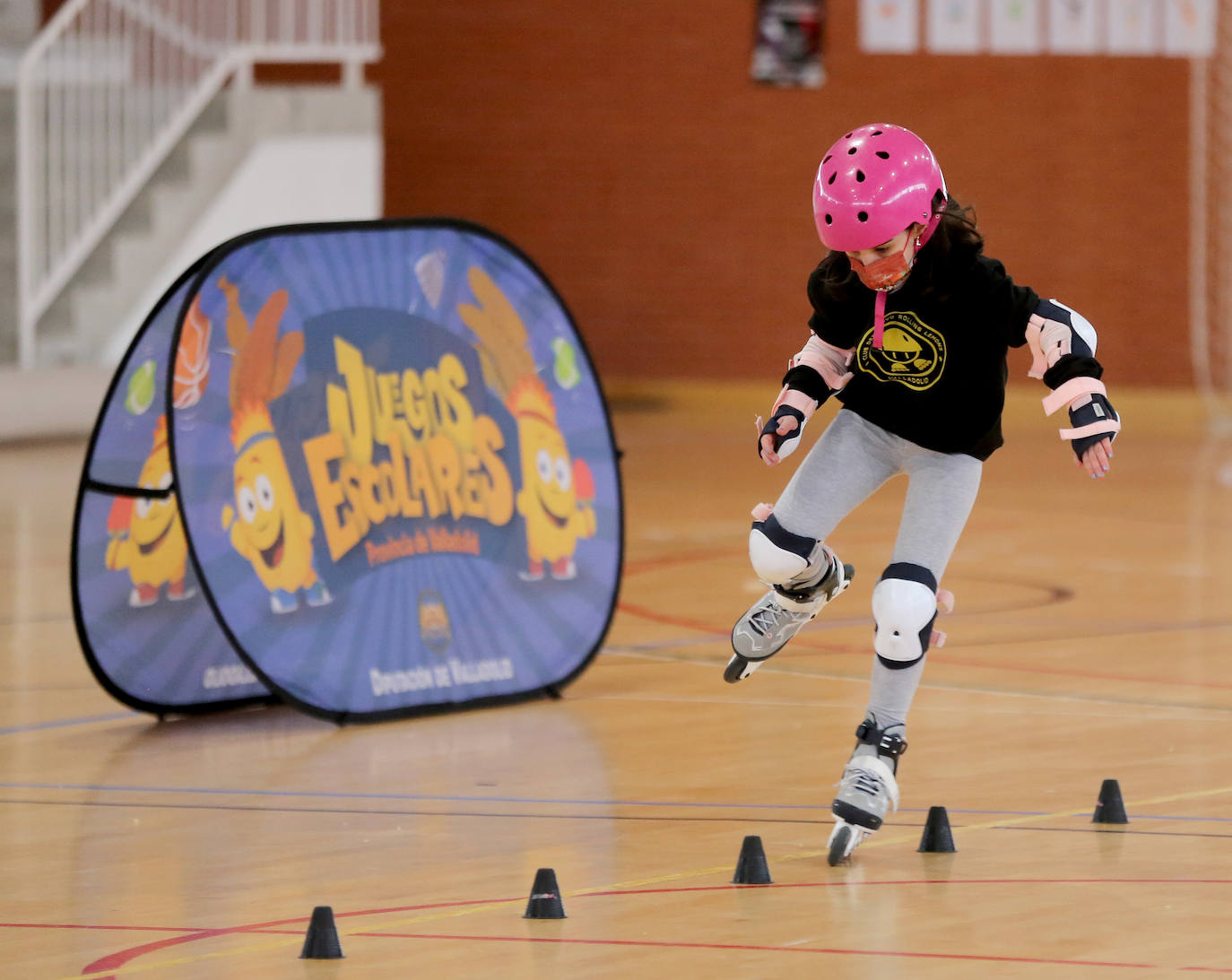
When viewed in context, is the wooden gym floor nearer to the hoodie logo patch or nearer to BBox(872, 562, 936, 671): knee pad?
BBox(872, 562, 936, 671): knee pad

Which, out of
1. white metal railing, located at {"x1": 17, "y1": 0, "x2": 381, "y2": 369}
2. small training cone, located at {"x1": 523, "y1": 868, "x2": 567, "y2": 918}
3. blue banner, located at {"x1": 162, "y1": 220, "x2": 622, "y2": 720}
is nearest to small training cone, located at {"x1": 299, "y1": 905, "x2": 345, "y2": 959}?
small training cone, located at {"x1": 523, "y1": 868, "x2": 567, "y2": 918}

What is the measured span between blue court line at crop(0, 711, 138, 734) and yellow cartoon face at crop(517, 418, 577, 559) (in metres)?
1.17

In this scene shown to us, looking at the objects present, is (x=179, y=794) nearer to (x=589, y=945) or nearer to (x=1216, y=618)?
(x=589, y=945)

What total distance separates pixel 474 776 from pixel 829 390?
124 centimetres

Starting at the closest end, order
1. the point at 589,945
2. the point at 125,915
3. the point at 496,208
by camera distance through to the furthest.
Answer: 1. the point at 589,945
2. the point at 125,915
3. the point at 496,208

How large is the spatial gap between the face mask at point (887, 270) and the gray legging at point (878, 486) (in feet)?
0.98

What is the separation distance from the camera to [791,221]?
14445mm

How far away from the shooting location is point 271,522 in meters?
5.55

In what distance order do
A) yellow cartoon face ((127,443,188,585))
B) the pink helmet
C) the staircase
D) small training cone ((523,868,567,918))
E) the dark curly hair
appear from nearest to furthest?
small training cone ((523,868,567,918))
the pink helmet
the dark curly hair
yellow cartoon face ((127,443,188,585))
the staircase

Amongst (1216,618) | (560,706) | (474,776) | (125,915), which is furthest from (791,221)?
(125,915)

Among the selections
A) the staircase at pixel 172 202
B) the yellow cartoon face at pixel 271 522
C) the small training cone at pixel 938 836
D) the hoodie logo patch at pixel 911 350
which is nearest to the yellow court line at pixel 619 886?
the small training cone at pixel 938 836

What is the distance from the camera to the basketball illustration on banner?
546 centimetres

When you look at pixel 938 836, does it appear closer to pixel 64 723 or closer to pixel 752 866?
pixel 752 866

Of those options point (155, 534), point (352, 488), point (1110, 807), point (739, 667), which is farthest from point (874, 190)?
point (155, 534)
